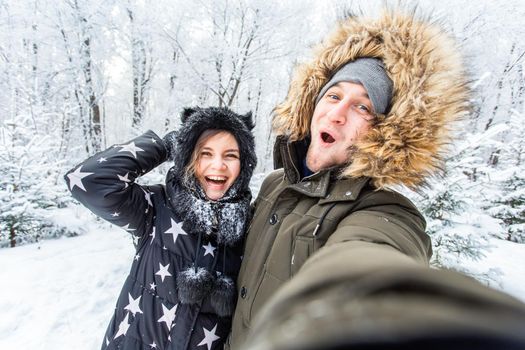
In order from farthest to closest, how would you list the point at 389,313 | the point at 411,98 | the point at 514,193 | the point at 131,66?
the point at 131,66
the point at 514,193
the point at 411,98
the point at 389,313

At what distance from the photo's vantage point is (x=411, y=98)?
4.05ft

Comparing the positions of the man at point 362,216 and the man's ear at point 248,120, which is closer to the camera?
the man at point 362,216

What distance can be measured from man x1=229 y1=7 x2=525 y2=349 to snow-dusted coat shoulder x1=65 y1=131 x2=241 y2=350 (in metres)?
0.23

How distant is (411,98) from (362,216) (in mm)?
619

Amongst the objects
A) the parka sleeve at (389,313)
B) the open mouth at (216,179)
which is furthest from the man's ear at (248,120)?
the parka sleeve at (389,313)

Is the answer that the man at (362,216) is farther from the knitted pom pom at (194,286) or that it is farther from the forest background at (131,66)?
the forest background at (131,66)

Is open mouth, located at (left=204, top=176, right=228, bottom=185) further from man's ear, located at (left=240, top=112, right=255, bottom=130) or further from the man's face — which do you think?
the man's face

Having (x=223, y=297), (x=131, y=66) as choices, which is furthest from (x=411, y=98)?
(x=131, y=66)

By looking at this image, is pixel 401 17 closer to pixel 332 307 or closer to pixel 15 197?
pixel 332 307

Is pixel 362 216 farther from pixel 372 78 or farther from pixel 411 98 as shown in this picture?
pixel 372 78

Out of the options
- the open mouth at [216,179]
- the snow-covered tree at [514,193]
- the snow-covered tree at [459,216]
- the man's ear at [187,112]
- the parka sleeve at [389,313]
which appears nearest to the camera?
the parka sleeve at [389,313]

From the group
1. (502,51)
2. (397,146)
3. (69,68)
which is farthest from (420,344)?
(502,51)

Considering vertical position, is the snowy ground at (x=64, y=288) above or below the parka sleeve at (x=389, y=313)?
below

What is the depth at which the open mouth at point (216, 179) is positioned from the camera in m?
1.79
